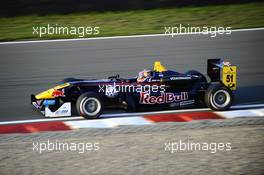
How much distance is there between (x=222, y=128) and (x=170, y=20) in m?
8.09

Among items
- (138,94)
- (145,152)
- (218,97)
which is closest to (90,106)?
(138,94)

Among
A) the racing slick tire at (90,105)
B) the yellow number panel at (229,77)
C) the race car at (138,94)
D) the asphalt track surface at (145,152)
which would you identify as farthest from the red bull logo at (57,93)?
the yellow number panel at (229,77)

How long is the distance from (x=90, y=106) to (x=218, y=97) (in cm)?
212

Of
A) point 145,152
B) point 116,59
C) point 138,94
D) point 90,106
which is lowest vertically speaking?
point 145,152

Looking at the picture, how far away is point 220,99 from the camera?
408 inches

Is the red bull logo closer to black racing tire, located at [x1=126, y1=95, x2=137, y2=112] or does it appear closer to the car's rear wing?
black racing tire, located at [x1=126, y1=95, x2=137, y2=112]

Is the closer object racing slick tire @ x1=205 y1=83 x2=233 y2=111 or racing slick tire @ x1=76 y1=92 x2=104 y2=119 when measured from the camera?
racing slick tire @ x1=76 y1=92 x2=104 y2=119

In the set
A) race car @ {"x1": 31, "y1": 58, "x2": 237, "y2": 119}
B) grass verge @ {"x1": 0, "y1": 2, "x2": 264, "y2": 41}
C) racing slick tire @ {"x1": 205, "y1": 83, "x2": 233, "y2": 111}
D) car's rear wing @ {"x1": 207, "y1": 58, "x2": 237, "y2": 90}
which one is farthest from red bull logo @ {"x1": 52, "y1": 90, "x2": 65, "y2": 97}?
grass verge @ {"x1": 0, "y1": 2, "x2": 264, "y2": 41}

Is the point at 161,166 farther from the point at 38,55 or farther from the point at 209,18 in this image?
the point at 209,18

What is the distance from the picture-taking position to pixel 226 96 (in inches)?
408

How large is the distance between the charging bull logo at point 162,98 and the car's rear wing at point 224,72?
711mm

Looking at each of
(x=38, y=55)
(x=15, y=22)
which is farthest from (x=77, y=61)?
(x=15, y=22)

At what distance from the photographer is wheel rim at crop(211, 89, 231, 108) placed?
405 inches

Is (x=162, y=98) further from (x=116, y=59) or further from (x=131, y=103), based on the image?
(x=116, y=59)
